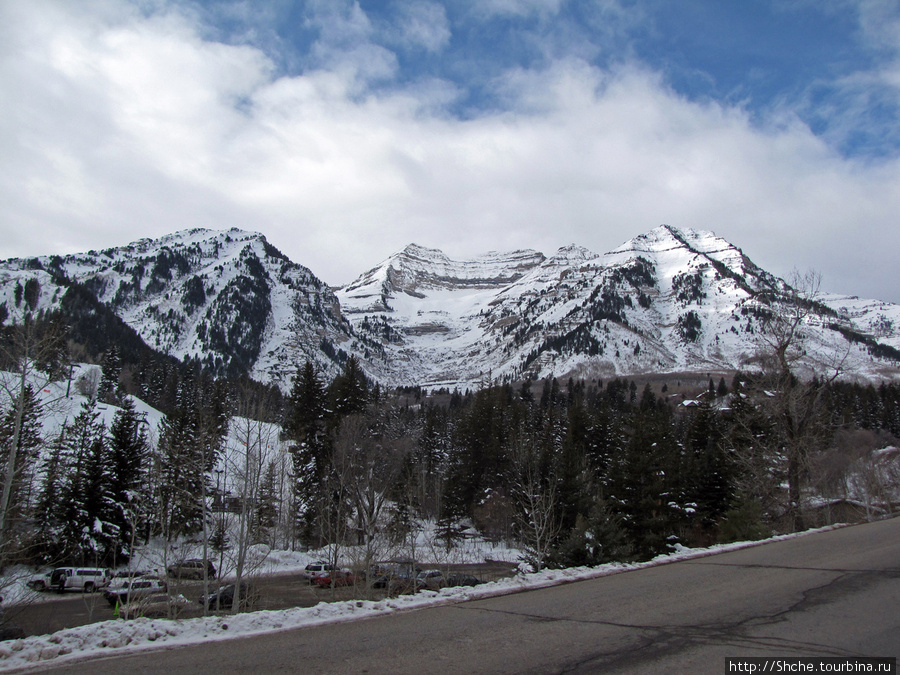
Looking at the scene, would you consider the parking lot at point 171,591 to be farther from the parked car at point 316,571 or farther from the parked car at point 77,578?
the parked car at point 77,578

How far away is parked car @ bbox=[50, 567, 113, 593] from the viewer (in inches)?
1334

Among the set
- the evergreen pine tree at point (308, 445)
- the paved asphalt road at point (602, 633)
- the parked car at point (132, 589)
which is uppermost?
the evergreen pine tree at point (308, 445)

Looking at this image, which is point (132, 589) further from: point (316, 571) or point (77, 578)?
point (77, 578)

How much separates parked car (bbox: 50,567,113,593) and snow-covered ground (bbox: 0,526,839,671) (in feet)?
107

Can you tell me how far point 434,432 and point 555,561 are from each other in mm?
62099

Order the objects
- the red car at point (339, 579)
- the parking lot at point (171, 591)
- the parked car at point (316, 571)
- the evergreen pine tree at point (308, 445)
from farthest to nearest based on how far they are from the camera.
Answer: the evergreen pine tree at point (308, 445), the parked car at point (316, 571), the red car at point (339, 579), the parking lot at point (171, 591)

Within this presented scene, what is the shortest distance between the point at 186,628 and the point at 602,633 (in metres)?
5.58

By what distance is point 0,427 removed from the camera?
730 inches

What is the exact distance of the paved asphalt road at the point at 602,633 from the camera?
6.13 meters

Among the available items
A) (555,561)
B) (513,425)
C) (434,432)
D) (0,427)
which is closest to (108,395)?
(434,432)

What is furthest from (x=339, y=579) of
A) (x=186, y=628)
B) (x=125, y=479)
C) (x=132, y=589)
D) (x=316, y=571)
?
(x=186, y=628)

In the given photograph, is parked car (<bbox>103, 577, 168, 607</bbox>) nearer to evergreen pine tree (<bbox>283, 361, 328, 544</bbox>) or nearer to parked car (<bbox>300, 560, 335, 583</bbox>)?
parked car (<bbox>300, 560, 335, 583</bbox>)

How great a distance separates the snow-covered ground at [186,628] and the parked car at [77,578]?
32.8 m

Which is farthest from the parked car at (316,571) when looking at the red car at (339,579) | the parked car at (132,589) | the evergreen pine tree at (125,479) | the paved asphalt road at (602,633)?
the paved asphalt road at (602,633)
